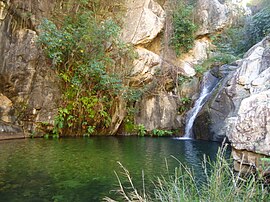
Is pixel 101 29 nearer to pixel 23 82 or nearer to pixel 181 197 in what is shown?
pixel 23 82

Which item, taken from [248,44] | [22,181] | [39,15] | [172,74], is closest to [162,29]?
[172,74]

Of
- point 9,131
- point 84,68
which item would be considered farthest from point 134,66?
point 9,131

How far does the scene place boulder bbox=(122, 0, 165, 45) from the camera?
14109mm

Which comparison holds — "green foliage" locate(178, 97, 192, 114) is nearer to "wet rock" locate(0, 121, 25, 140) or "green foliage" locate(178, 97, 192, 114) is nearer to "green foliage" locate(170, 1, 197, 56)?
"green foliage" locate(170, 1, 197, 56)

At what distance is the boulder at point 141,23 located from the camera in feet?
46.3

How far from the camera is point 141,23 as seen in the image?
14375 mm

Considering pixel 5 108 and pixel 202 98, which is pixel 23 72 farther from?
pixel 202 98

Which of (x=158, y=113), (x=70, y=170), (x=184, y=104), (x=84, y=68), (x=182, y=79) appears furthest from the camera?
(x=182, y=79)

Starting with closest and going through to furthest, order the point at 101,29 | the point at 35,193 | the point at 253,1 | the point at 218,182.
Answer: the point at 218,182, the point at 35,193, the point at 101,29, the point at 253,1

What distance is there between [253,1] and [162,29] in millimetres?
10847

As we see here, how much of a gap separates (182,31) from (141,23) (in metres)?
3.35

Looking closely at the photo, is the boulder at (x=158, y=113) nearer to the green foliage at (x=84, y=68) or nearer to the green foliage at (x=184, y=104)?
the green foliage at (x=184, y=104)

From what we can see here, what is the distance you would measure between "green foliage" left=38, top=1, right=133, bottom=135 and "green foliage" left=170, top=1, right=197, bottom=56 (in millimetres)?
4686

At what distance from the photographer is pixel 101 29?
11.7m
